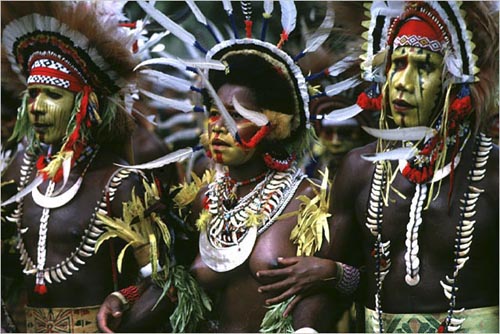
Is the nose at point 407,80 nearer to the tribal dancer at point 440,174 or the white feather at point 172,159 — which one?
the tribal dancer at point 440,174

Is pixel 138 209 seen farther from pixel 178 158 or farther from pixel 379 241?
pixel 379 241

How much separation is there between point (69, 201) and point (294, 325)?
115cm

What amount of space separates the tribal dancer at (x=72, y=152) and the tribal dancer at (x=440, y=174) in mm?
1214

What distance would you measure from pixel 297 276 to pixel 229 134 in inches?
25.7

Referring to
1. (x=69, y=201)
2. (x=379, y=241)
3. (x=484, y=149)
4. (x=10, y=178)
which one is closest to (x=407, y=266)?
(x=379, y=241)

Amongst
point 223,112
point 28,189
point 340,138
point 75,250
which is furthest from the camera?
point 340,138

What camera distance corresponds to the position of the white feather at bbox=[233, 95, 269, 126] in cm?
472

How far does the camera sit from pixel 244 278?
4.73 meters

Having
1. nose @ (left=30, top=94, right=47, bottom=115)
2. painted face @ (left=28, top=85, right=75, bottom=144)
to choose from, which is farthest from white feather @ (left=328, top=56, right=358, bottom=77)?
nose @ (left=30, top=94, right=47, bottom=115)

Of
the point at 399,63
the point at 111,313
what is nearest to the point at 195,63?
the point at 399,63

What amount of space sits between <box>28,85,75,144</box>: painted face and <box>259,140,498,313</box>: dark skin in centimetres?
131

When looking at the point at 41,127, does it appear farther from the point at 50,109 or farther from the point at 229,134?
the point at 229,134

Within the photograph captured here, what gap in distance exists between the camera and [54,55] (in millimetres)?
5031

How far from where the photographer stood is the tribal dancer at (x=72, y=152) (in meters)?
4.98
